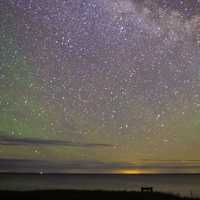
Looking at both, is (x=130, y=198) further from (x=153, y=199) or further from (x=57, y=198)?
(x=57, y=198)

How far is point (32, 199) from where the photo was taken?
3094cm

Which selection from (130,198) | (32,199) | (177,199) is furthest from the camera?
(177,199)

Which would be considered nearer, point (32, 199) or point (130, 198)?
point (32, 199)

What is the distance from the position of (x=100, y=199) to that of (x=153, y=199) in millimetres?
4485

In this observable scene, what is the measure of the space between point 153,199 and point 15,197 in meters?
11.5

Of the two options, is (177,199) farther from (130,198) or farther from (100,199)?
(100,199)

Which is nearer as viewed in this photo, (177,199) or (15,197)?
(15,197)

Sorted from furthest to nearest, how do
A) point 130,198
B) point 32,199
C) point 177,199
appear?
1. point 177,199
2. point 130,198
3. point 32,199

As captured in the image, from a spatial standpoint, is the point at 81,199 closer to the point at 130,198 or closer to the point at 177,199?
the point at 130,198

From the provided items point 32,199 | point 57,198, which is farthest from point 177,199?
point 32,199

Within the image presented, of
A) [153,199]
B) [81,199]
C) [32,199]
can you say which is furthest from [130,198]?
[32,199]

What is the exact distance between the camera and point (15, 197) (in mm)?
32031

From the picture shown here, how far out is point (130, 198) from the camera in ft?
108

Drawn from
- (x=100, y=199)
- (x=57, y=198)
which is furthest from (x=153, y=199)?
(x=57, y=198)
